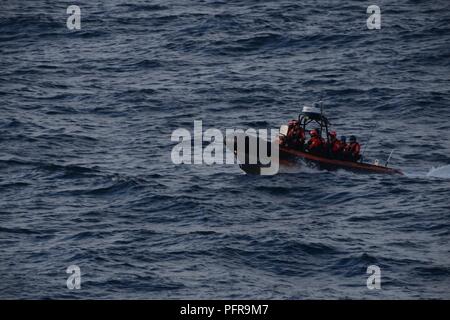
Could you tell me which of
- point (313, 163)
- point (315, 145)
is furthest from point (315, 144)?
point (313, 163)

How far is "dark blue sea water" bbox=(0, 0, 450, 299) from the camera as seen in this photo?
28.6 metres

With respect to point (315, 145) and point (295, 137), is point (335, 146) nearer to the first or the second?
point (315, 145)

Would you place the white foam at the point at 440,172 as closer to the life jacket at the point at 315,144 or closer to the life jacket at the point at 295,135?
the life jacket at the point at 315,144

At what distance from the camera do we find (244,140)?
37.6 metres

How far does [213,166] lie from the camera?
40281 millimetres

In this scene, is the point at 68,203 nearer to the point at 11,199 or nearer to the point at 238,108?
the point at 11,199

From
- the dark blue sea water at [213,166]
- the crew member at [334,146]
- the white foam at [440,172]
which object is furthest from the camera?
the white foam at [440,172]

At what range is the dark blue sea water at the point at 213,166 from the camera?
28.6 m

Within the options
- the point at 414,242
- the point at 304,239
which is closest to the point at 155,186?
the point at 304,239

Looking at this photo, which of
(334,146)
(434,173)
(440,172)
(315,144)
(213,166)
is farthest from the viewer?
(213,166)

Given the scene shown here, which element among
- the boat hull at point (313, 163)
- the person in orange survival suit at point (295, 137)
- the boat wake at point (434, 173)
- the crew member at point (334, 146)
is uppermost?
the person in orange survival suit at point (295, 137)

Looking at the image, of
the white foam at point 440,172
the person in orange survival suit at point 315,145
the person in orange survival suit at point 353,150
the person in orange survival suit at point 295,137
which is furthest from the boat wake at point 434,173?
the person in orange survival suit at point 295,137

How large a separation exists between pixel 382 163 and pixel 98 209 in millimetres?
12731

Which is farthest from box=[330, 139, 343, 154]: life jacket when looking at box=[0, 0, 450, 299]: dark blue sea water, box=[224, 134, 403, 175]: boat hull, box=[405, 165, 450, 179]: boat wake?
box=[405, 165, 450, 179]: boat wake
